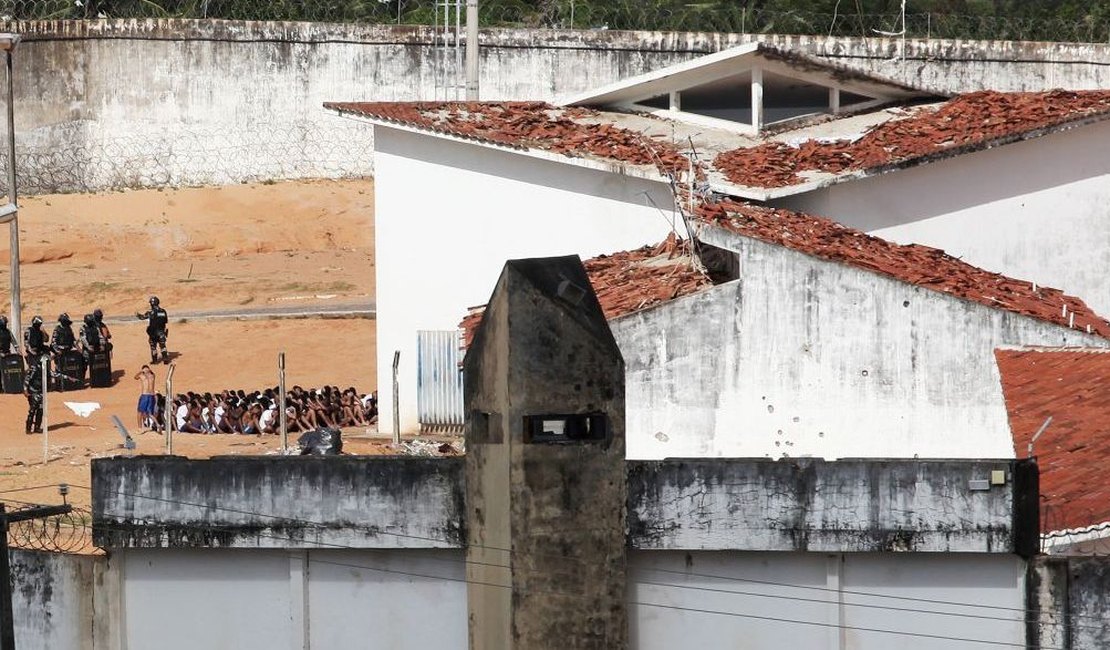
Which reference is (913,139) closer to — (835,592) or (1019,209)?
(1019,209)

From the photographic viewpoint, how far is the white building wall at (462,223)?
25.8m

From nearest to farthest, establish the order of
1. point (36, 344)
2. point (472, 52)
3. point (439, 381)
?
point (439, 381) → point (36, 344) → point (472, 52)

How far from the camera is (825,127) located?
90.4 ft

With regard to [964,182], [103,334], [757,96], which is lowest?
[103,334]

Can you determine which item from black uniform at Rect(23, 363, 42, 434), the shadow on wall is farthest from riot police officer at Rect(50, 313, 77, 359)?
the shadow on wall

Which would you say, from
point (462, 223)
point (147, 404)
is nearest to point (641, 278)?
point (462, 223)

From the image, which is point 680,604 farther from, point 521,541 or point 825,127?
point 825,127

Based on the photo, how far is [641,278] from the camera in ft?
70.6

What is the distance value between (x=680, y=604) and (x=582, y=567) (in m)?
1.07

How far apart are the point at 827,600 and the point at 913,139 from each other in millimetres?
12337

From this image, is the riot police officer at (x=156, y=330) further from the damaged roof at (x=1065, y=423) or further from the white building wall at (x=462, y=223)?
the damaged roof at (x=1065, y=423)

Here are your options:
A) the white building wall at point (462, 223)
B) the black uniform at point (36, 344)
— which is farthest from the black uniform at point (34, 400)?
the white building wall at point (462, 223)

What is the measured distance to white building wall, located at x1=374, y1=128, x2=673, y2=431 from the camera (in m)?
25.8

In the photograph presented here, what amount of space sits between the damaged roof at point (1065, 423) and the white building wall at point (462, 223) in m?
7.02
